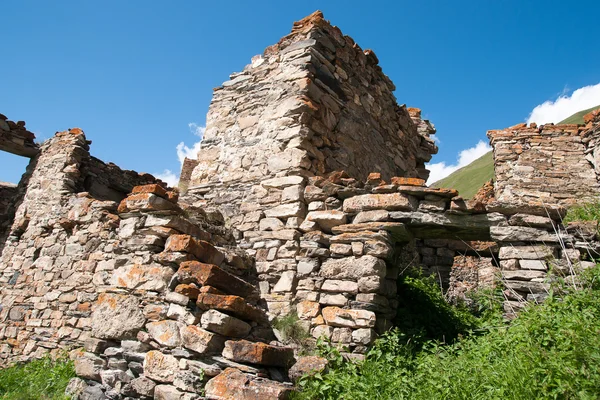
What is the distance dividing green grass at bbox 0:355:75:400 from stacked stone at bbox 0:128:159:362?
0.30 m

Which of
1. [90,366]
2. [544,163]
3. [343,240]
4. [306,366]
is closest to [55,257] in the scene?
[90,366]

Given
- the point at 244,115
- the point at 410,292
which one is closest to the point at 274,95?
the point at 244,115

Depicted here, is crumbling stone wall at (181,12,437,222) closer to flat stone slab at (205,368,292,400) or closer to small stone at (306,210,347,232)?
small stone at (306,210,347,232)

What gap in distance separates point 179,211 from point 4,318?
402 cm

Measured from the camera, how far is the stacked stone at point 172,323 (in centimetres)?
331

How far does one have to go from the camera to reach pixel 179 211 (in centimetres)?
462

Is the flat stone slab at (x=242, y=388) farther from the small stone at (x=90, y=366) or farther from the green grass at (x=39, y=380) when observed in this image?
the green grass at (x=39, y=380)

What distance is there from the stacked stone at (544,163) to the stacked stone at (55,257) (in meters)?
8.00

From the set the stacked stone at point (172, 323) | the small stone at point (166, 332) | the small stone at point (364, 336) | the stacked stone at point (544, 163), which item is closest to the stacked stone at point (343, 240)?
the small stone at point (364, 336)

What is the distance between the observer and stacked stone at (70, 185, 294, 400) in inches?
130

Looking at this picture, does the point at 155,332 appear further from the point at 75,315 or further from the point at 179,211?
the point at 75,315

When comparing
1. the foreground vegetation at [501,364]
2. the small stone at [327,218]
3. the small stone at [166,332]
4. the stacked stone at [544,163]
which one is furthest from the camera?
the stacked stone at [544,163]

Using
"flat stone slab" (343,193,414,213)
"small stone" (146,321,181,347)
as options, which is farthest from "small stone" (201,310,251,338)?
"flat stone slab" (343,193,414,213)

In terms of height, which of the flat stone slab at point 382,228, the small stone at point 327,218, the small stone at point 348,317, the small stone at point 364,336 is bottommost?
the small stone at point 364,336
